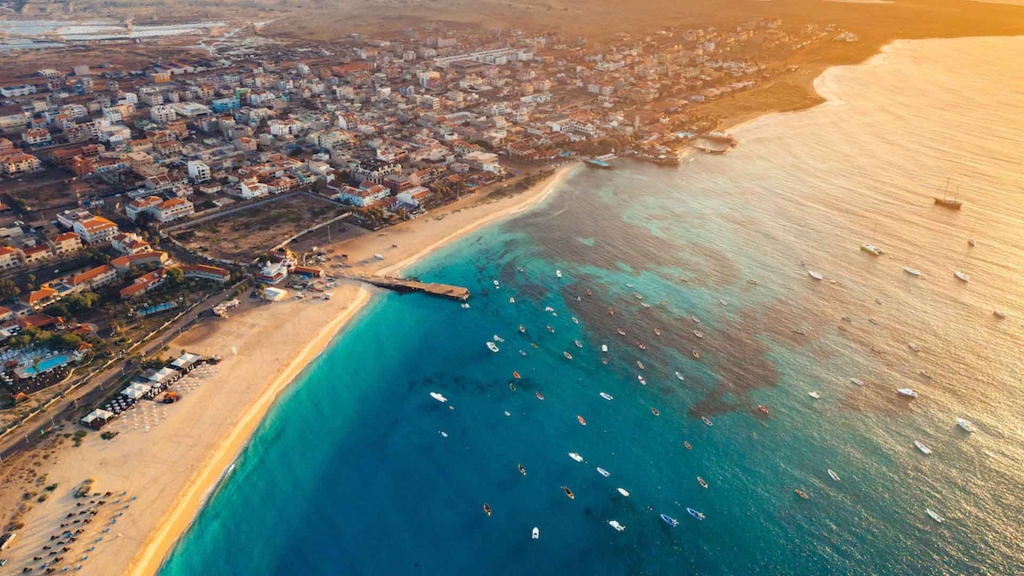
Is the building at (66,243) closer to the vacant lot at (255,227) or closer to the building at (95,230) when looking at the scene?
the building at (95,230)

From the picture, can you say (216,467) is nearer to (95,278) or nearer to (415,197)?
(95,278)

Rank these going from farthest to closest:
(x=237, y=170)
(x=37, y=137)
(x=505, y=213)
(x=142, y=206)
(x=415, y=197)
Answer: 1. (x=37, y=137)
2. (x=237, y=170)
3. (x=415, y=197)
4. (x=505, y=213)
5. (x=142, y=206)

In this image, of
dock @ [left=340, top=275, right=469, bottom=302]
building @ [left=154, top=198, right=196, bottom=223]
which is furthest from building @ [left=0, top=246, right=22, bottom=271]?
dock @ [left=340, top=275, right=469, bottom=302]

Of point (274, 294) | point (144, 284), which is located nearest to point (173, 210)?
point (144, 284)

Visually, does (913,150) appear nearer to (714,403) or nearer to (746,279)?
(746,279)

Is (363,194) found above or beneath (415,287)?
above

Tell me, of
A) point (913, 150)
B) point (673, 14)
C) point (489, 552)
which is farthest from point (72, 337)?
point (673, 14)

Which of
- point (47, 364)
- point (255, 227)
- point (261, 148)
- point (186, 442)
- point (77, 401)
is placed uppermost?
point (261, 148)
